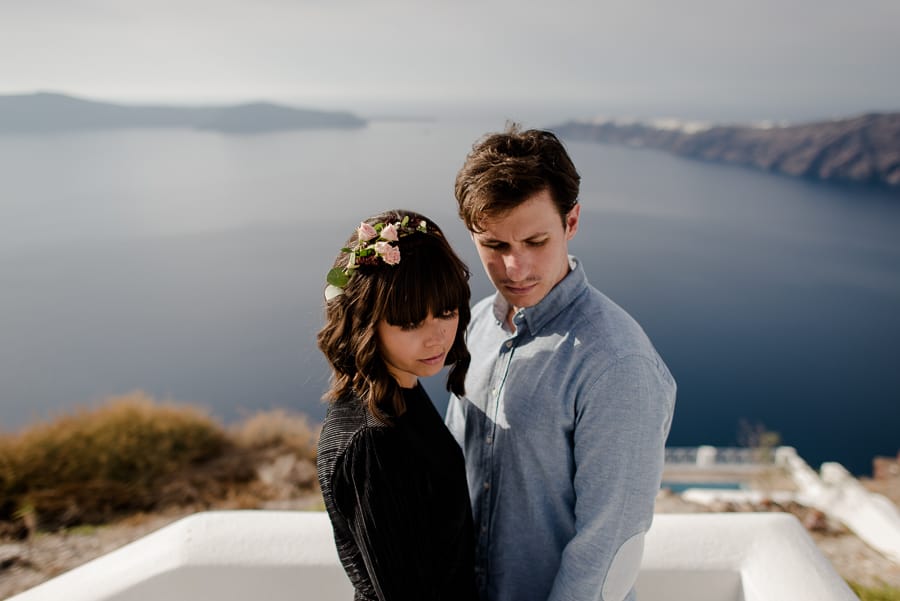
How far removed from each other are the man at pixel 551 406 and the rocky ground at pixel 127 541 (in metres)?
2.89

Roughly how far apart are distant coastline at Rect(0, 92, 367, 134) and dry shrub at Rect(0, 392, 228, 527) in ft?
62.5

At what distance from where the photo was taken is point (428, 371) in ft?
4.38

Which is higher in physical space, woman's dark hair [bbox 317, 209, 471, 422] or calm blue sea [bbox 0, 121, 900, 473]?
woman's dark hair [bbox 317, 209, 471, 422]

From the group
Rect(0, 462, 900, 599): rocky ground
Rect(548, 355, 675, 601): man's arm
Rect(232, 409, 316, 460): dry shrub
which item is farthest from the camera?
Rect(232, 409, 316, 460): dry shrub

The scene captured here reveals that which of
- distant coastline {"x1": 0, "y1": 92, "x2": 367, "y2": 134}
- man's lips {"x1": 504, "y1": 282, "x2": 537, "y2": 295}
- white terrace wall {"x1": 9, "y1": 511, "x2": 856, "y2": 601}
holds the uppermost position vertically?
distant coastline {"x1": 0, "y1": 92, "x2": 367, "y2": 134}

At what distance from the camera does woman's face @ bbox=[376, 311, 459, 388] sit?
1.30m

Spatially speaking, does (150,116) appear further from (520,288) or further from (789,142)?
(789,142)

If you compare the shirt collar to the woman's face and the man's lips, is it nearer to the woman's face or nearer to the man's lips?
the man's lips

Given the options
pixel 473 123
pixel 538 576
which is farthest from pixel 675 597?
pixel 473 123

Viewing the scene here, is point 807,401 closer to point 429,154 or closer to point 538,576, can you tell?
point 429,154

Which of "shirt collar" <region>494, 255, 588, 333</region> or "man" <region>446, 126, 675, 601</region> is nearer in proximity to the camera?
"man" <region>446, 126, 675, 601</region>

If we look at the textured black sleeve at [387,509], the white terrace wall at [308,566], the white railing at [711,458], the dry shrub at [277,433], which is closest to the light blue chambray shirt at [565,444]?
the textured black sleeve at [387,509]

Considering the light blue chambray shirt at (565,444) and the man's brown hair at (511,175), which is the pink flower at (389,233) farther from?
the light blue chambray shirt at (565,444)

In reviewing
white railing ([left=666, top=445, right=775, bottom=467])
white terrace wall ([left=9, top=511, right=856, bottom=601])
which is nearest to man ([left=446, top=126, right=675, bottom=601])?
white terrace wall ([left=9, top=511, right=856, bottom=601])
